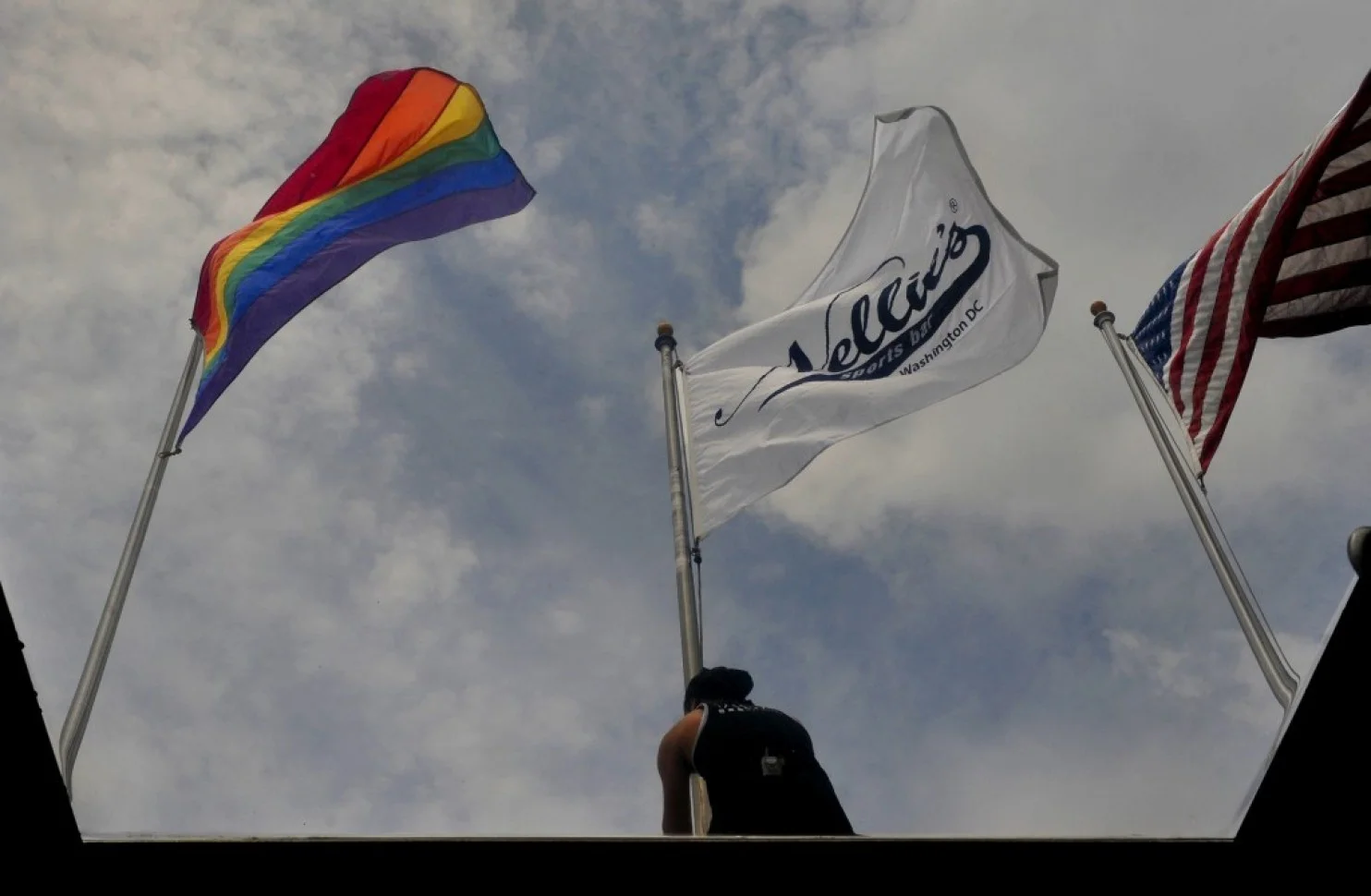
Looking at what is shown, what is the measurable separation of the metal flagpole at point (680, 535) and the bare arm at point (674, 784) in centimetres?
79

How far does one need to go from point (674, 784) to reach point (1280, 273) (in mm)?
6214

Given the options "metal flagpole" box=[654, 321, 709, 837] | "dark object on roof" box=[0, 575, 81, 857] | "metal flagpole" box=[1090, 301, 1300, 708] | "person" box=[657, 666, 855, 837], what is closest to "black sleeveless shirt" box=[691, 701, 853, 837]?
"person" box=[657, 666, 855, 837]

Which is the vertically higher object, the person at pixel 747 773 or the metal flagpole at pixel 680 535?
the metal flagpole at pixel 680 535

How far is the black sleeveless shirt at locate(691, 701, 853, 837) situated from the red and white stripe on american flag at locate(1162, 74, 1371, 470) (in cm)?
512

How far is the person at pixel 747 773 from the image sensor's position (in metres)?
4.66

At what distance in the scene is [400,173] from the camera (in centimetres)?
1123

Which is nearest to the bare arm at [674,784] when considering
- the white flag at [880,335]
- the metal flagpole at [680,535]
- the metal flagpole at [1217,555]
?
the metal flagpole at [680,535]

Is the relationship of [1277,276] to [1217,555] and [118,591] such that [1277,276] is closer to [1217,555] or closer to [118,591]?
[1217,555]

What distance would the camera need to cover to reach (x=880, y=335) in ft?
34.0

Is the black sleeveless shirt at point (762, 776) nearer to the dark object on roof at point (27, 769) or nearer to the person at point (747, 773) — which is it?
the person at point (747, 773)
